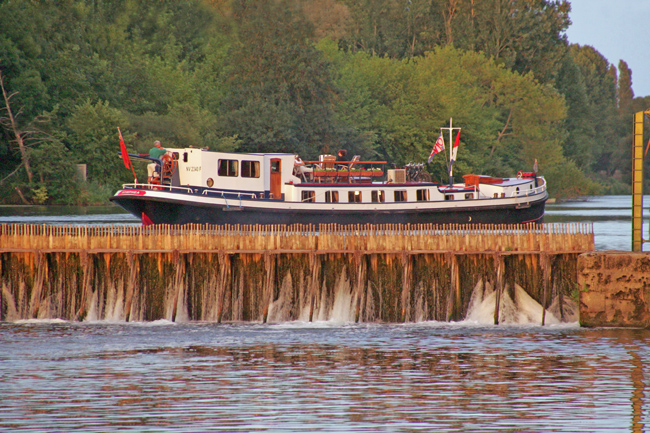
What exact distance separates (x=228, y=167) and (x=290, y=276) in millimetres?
20237

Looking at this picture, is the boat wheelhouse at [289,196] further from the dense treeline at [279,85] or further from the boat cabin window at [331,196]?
the dense treeline at [279,85]

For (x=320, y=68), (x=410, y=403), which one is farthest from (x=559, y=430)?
(x=320, y=68)

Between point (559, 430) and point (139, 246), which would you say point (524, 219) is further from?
point (559, 430)

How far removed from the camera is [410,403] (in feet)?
65.1

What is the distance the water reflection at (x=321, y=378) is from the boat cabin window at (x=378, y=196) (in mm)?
23359

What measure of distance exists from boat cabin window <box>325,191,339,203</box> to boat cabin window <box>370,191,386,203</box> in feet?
6.56

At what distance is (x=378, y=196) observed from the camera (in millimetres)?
52750

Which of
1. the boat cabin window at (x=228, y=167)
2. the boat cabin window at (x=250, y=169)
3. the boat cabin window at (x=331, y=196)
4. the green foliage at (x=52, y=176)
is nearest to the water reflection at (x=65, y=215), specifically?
the green foliage at (x=52, y=176)

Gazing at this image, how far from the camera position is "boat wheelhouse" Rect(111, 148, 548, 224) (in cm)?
4934

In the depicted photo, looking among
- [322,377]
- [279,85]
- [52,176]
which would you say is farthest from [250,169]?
[279,85]

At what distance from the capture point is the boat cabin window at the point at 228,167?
49.9 m

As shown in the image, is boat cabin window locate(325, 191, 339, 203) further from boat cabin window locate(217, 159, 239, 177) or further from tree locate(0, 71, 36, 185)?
tree locate(0, 71, 36, 185)

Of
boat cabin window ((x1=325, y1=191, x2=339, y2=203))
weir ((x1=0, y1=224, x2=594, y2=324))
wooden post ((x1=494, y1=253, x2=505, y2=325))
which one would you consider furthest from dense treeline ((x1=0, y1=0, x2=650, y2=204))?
wooden post ((x1=494, y1=253, x2=505, y2=325))

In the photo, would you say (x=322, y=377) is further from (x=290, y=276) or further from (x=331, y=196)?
(x=331, y=196)
